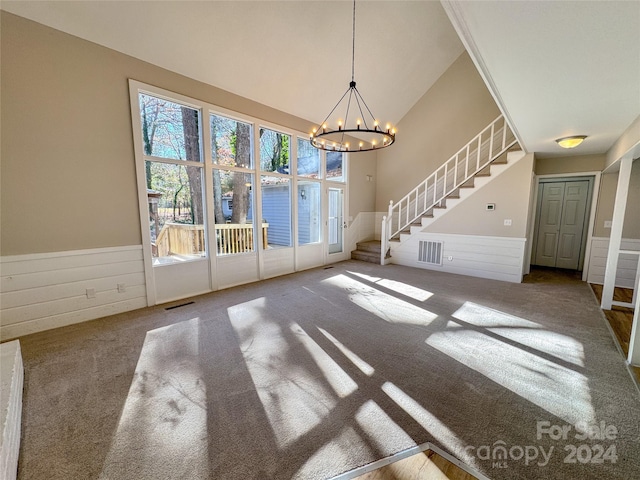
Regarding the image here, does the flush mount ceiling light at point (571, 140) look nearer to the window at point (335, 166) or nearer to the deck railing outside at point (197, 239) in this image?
the window at point (335, 166)

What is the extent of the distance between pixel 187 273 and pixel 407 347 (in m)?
3.51

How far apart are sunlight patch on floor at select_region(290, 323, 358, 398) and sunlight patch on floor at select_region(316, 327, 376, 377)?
0.17 metres

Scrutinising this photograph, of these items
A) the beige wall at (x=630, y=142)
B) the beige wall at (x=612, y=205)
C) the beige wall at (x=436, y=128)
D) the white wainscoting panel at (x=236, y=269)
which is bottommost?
the white wainscoting panel at (x=236, y=269)

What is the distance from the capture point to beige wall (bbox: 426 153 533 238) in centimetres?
507

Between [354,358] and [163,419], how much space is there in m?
1.62

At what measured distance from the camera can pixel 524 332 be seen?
313 cm

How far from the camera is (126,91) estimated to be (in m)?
3.55

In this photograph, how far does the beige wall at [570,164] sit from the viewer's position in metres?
5.15

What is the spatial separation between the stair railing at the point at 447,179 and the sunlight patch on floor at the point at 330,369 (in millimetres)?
4266

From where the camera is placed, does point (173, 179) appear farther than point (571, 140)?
Yes

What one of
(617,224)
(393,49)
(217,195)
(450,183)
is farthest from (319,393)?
(450,183)

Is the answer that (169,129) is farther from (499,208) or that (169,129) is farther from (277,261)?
(499,208)

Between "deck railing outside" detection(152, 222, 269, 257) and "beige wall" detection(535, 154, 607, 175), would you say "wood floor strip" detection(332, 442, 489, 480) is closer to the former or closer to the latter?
"deck railing outside" detection(152, 222, 269, 257)

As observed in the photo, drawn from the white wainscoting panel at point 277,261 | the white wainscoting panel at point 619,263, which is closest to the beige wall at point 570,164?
the white wainscoting panel at point 619,263
